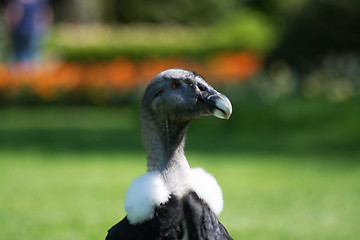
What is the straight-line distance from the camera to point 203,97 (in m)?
2.78

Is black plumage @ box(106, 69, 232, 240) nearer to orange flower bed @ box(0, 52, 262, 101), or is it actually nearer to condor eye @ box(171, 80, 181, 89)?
condor eye @ box(171, 80, 181, 89)

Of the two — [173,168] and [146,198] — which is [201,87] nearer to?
[173,168]

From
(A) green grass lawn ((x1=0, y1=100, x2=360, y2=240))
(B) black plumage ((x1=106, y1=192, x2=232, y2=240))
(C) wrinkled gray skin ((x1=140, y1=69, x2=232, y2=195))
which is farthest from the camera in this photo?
(A) green grass lawn ((x1=0, y1=100, x2=360, y2=240))

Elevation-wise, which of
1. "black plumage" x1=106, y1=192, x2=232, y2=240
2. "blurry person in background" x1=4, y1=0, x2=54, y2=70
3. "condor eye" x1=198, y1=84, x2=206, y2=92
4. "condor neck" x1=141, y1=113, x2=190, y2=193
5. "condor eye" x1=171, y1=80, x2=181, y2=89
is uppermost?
Answer: "blurry person in background" x1=4, y1=0, x2=54, y2=70

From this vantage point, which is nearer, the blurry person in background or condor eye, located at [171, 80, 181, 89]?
condor eye, located at [171, 80, 181, 89]

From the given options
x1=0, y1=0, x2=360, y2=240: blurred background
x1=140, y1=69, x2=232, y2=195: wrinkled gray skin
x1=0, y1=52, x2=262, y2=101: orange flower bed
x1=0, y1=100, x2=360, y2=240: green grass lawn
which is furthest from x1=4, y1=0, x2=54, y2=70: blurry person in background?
x1=140, y1=69, x2=232, y2=195: wrinkled gray skin

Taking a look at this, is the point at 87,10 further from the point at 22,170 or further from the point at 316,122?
the point at 22,170

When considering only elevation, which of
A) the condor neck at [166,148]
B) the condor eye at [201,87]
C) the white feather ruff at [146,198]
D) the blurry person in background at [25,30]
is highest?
the blurry person in background at [25,30]

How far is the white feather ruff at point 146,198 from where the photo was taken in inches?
106

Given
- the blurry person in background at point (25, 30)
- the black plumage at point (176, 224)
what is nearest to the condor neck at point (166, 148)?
the black plumage at point (176, 224)

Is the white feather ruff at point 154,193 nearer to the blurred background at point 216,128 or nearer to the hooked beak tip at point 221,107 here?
the hooked beak tip at point 221,107

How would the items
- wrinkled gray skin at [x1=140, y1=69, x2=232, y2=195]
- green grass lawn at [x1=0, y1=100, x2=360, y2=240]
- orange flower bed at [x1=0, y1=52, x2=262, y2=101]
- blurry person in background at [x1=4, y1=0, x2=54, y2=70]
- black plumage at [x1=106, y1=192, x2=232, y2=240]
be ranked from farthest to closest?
blurry person in background at [x1=4, y1=0, x2=54, y2=70] < orange flower bed at [x1=0, y1=52, x2=262, y2=101] < green grass lawn at [x1=0, y1=100, x2=360, y2=240] < wrinkled gray skin at [x1=140, y1=69, x2=232, y2=195] < black plumage at [x1=106, y1=192, x2=232, y2=240]

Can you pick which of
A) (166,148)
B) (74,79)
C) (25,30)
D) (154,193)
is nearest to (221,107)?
Result: (166,148)

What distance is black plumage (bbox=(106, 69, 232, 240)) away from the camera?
2.69m
